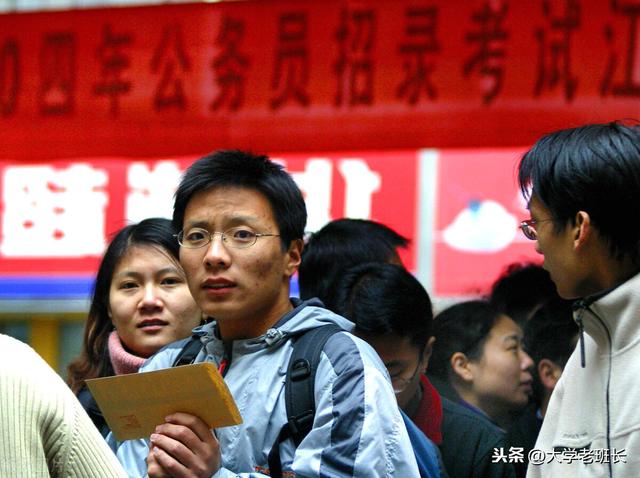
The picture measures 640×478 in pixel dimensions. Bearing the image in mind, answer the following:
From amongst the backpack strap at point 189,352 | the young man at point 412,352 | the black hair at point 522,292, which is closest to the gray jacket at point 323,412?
the backpack strap at point 189,352

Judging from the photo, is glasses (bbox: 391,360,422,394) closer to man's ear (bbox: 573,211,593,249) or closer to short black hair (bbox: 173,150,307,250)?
short black hair (bbox: 173,150,307,250)

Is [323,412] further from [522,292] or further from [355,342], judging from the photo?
[522,292]

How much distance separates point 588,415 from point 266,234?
0.88m

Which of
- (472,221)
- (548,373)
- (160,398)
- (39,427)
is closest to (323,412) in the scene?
(160,398)

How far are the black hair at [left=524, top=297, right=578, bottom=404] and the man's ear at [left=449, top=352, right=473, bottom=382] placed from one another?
0.18m

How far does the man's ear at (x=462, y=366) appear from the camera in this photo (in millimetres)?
3604

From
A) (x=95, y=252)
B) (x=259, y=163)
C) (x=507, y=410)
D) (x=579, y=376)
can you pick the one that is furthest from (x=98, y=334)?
(x=95, y=252)

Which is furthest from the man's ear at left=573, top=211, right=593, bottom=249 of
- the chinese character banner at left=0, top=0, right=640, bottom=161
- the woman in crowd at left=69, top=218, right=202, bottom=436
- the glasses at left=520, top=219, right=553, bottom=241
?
the chinese character banner at left=0, top=0, right=640, bottom=161

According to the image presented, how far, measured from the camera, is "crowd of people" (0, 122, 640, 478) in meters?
2.33

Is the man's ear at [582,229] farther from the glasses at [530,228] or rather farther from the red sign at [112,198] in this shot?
the red sign at [112,198]

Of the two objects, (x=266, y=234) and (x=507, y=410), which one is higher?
(x=266, y=234)

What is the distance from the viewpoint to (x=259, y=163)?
2973 millimetres

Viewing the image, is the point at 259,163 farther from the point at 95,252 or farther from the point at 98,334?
the point at 95,252

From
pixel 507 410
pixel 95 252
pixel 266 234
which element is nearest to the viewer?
pixel 266 234
